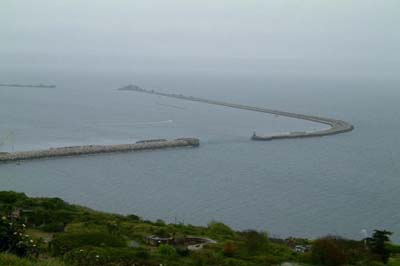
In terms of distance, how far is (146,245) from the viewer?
10547 millimetres

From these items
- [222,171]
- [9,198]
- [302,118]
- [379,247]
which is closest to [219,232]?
[379,247]

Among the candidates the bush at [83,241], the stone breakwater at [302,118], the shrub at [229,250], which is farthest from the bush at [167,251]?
the stone breakwater at [302,118]

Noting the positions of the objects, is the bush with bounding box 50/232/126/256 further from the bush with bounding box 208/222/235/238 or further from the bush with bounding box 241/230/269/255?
the bush with bounding box 208/222/235/238

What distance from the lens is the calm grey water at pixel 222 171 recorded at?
60.1ft

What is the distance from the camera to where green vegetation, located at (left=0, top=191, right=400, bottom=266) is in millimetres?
7753

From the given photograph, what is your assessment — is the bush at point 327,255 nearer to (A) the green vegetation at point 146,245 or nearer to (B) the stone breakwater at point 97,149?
(A) the green vegetation at point 146,245

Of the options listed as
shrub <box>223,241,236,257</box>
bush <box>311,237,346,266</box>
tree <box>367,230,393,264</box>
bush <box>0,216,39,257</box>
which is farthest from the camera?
tree <box>367,230,393,264</box>

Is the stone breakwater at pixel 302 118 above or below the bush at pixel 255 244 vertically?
above

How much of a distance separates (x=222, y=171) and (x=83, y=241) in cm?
1587

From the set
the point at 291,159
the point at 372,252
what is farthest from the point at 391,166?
the point at 372,252

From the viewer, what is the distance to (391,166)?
27.4 metres

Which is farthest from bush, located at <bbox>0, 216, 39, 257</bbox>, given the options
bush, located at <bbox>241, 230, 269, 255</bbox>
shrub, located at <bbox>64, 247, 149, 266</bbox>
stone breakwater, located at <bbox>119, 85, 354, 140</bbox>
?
stone breakwater, located at <bbox>119, 85, 354, 140</bbox>

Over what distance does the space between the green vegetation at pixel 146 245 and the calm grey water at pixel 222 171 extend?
182 inches

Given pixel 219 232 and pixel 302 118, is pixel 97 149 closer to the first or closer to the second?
pixel 219 232
